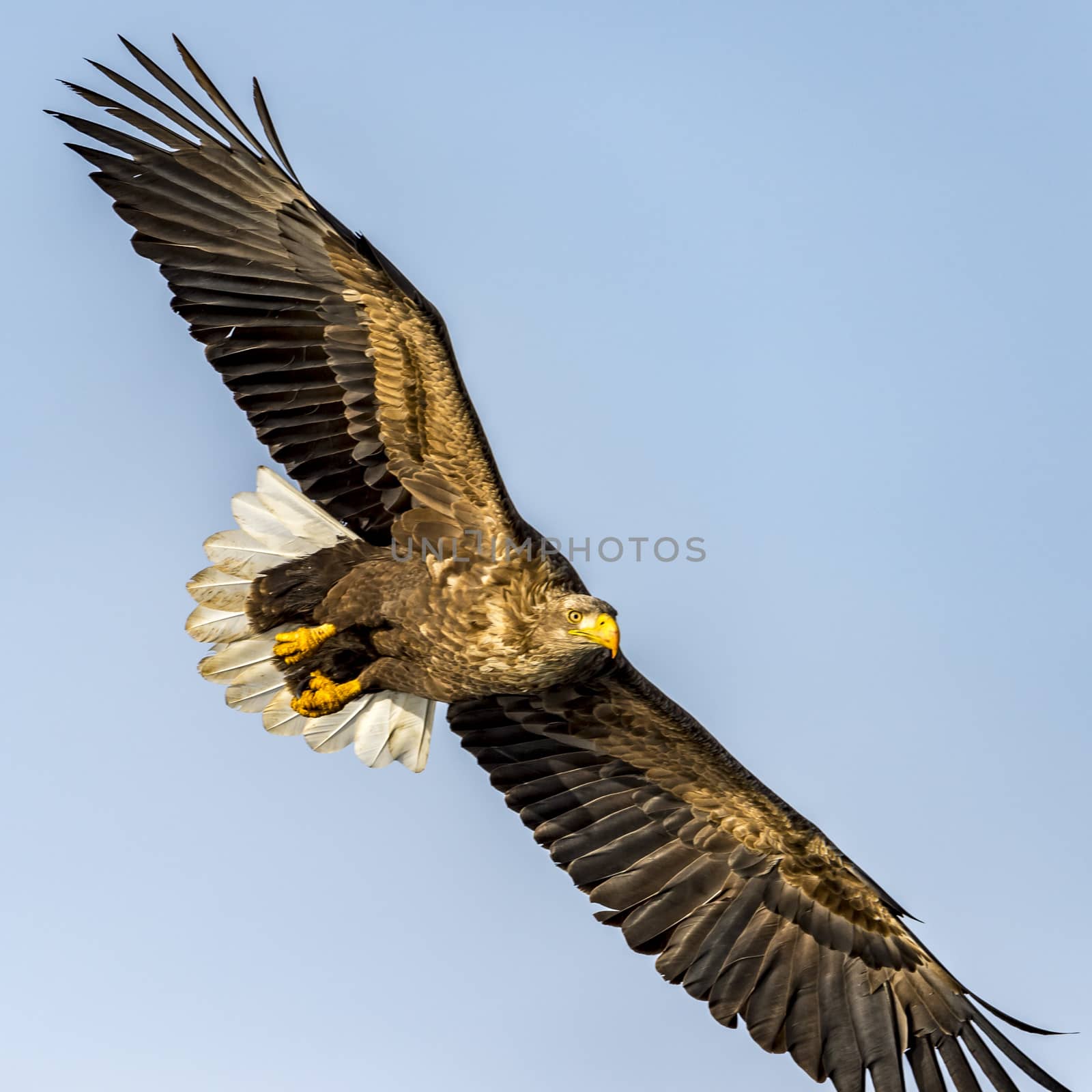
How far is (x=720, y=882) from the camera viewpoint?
8.89 metres

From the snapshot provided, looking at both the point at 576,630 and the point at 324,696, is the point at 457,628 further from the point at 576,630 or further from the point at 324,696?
the point at 324,696

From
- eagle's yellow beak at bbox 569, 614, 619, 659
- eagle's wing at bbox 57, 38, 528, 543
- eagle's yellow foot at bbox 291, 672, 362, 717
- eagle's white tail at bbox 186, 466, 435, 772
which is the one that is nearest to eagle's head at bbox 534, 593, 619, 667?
eagle's yellow beak at bbox 569, 614, 619, 659

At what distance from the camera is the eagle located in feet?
26.0

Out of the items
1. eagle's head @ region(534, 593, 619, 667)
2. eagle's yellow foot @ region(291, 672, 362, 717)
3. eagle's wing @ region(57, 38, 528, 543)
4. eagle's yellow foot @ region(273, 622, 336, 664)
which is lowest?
eagle's yellow foot @ region(291, 672, 362, 717)

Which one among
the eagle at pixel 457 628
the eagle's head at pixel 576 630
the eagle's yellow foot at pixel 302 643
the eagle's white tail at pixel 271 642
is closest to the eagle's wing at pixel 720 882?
the eagle at pixel 457 628

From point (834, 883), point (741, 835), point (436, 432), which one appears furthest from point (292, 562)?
point (834, 883)

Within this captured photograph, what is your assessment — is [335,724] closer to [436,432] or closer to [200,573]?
[200,573]

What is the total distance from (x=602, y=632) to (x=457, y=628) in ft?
2.53

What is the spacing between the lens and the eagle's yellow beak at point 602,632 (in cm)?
759

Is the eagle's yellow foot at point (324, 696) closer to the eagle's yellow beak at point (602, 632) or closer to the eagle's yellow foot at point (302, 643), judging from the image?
the eagle's yellow foot at point (302, 643)

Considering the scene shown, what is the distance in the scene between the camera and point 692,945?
28.5ft

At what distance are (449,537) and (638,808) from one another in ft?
6.80

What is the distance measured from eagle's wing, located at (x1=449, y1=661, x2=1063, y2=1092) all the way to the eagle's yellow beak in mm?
951

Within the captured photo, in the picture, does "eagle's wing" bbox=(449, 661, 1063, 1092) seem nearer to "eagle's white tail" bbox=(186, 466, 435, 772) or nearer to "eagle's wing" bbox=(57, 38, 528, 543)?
"eagle's white tail" bbox=(186, 466, 435, 772)
